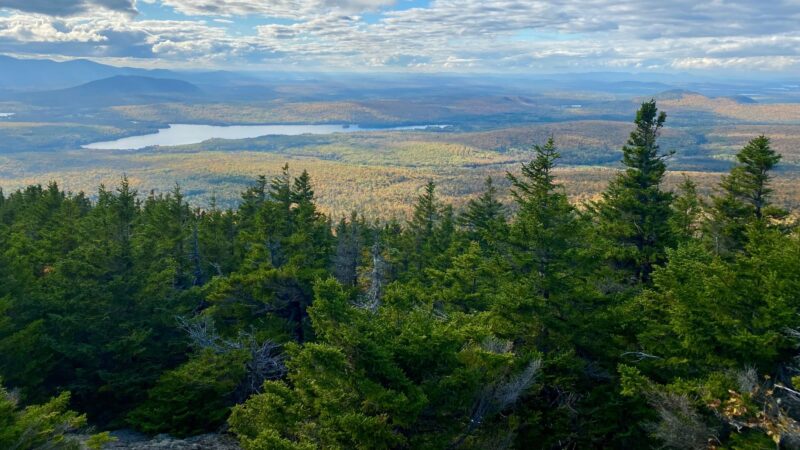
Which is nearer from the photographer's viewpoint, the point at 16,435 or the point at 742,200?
the point at 16,435

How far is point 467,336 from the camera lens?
1380 centimetres

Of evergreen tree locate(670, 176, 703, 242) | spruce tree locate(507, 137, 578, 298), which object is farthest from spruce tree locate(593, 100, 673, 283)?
spruce tree locate(507, 137, 578, 298)

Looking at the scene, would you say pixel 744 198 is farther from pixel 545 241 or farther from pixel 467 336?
pixel 467 336

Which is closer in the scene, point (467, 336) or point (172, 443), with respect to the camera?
point (467, 336)

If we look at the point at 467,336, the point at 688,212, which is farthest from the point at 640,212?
the point at 467,336

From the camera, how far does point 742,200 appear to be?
25.1m

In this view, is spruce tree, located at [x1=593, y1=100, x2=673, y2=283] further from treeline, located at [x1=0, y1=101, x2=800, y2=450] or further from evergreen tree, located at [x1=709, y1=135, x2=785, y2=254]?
evergreen tree, located at [x1=709, y1=135, x2=785, y2=254]

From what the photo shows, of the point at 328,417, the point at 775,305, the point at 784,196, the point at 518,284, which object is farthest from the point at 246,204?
the point at 784,196

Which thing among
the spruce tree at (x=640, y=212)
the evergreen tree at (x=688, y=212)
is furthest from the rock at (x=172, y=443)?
the evergreen tree at (x=688, y=212)

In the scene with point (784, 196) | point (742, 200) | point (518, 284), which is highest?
point (742, 200)

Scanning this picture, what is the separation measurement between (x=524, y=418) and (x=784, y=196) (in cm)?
13217

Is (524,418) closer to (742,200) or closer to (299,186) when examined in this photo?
(742,200)

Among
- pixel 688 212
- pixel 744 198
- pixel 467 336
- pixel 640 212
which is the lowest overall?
pixel 467 336

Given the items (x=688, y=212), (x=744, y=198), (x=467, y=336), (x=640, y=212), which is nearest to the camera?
(x=467, y=336)
